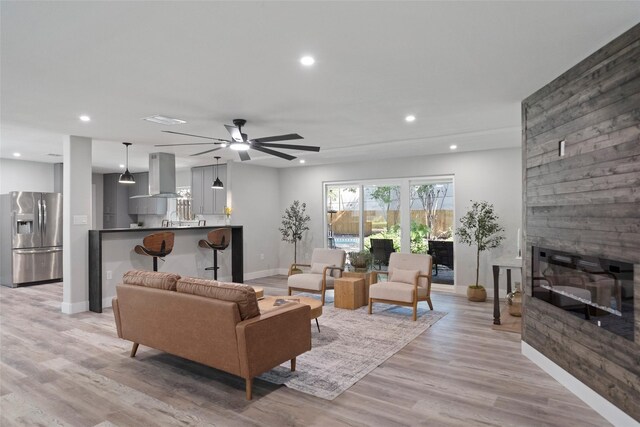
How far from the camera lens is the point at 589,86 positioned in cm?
293

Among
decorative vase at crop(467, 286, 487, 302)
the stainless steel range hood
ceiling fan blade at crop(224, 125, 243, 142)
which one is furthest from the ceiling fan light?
decorative vase at crop(467, 286, 487, 302)

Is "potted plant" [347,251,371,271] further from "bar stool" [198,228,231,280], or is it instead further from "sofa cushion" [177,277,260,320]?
"sofa cushion" [177,277,260,320]

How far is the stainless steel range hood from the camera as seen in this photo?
23.3ft

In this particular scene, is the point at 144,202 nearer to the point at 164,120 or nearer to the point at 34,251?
the point at 34,251

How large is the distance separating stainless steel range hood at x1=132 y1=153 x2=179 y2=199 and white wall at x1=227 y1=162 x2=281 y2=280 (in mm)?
1227

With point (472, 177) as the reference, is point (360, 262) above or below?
below

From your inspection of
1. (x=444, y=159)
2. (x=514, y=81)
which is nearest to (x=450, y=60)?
(x=514, y=81)

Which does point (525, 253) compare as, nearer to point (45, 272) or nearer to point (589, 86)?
point (589, 86)

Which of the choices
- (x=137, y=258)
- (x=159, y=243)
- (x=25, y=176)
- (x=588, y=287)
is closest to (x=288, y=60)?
(x=588, y=287)

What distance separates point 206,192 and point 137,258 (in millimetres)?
2704

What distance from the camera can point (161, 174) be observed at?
23.3ft

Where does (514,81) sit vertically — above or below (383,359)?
above

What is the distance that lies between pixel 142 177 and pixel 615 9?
33.5 feet

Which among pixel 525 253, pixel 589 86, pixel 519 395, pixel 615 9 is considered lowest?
pixel 519 395
